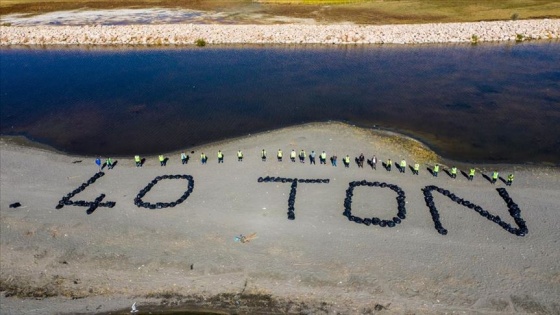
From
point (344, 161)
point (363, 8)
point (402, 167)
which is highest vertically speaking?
point (363, 8)

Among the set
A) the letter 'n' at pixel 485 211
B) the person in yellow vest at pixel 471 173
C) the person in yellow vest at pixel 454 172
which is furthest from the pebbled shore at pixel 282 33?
the letter 'n' at pixel 485 211

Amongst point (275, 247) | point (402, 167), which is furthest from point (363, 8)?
point (275, 247)

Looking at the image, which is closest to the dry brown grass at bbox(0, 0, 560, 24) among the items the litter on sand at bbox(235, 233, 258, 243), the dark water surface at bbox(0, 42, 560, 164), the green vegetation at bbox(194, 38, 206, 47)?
the dark water surface at bbox(0, 42, 560, 164)

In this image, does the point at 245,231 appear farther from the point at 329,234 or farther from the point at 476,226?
the point at 476,226

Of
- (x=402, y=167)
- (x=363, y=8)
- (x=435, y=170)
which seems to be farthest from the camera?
(x=363, y=8)

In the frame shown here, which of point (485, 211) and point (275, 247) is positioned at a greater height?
point (485, 211)

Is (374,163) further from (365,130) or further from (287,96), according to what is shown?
(287,96)

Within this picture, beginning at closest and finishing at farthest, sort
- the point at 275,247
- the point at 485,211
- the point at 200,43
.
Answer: the point at 275,247 → the point at 485,211 → the point at 200,43

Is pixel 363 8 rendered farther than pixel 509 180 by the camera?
Yes
